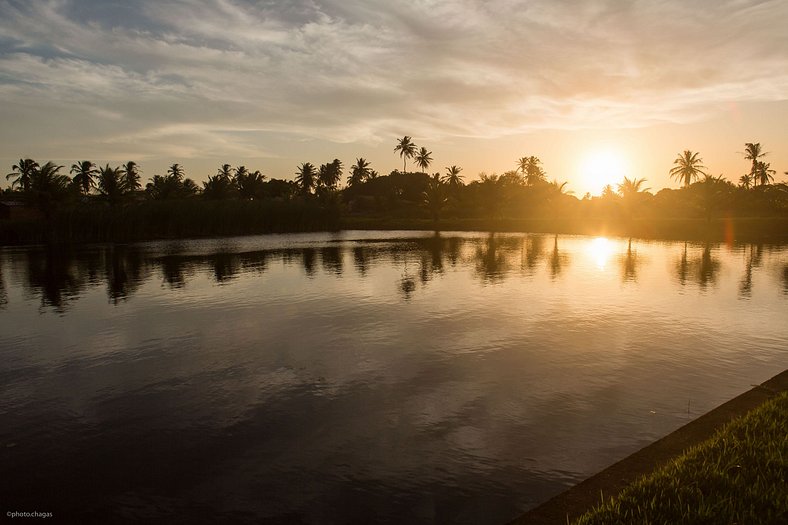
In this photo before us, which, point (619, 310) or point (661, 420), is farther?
point (619, 310)

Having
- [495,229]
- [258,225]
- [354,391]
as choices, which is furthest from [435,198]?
[354,391]

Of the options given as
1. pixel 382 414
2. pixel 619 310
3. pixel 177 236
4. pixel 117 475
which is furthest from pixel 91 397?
pixel 177 236

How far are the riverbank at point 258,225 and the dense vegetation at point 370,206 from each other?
0.16 metres

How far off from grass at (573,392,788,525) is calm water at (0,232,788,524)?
144cm

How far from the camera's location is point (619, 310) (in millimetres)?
19547

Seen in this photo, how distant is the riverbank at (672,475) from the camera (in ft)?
18.5

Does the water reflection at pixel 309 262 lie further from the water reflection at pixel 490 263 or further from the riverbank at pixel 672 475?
the riverbank at pixel 672 475

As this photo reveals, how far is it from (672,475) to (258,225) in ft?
276

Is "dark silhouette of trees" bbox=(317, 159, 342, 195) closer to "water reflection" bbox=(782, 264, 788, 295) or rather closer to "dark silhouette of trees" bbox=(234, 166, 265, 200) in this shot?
"dark silhouette of trees" bbox=(234, 166, 265, 200)

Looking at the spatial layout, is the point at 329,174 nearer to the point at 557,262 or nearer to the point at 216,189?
the point at 216,189

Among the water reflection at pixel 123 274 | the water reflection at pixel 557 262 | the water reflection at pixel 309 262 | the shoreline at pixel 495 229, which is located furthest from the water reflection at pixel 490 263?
the shoreline at pixel 495 229

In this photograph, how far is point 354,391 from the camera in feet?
37.2

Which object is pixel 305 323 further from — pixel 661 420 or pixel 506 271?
pixel 506 271

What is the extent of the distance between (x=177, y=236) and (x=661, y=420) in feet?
254
